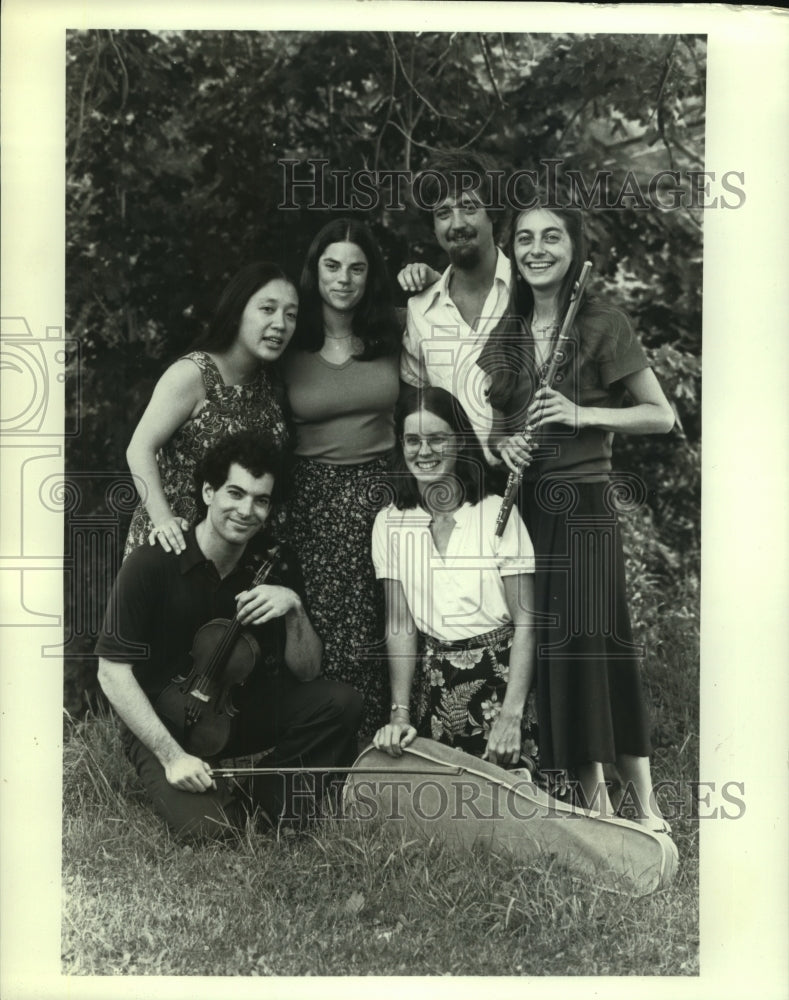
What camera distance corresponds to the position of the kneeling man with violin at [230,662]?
14.7ft

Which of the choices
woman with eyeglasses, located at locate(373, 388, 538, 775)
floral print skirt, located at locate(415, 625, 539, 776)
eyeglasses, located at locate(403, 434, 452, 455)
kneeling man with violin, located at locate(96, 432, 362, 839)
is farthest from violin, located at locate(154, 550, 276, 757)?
eyeglasses, located at locate(403, 434, 452, 455)

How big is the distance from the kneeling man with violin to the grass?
172mm

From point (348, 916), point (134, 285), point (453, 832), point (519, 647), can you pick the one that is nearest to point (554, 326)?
point (519, 647)

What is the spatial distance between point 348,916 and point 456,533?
148 cm

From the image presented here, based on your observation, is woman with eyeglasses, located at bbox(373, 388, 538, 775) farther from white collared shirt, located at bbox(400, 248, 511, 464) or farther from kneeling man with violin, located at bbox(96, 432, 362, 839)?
kneeling man with violin, located at bbox(96, 432, 362, 839)

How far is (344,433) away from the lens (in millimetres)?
4492

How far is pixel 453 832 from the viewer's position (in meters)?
4.47

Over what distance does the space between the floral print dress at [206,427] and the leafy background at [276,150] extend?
0.41 ft

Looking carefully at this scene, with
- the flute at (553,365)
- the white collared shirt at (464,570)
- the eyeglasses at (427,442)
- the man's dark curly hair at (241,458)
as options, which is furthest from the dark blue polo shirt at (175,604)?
the flute at (553,365)

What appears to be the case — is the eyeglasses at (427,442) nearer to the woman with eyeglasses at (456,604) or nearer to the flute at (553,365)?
the woman with eyeglasses at (456,604)

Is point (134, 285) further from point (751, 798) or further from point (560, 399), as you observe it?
point (751, 798)

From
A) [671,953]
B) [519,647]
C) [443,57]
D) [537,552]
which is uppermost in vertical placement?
[443,57]

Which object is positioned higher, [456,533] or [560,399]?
[560,399]

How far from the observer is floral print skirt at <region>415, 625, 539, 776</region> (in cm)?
450
